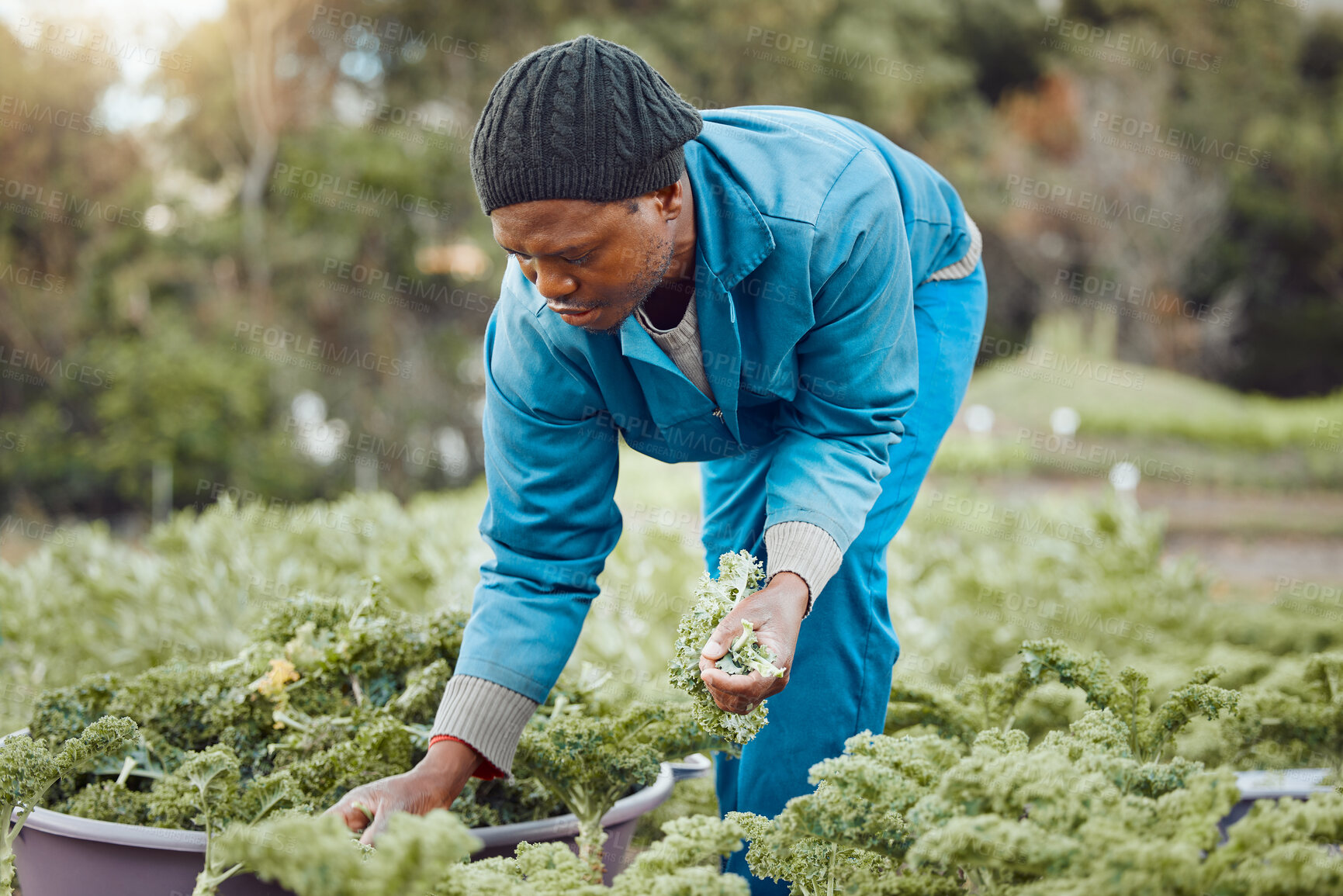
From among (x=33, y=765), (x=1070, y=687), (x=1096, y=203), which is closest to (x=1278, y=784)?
(x=1070, y=687)

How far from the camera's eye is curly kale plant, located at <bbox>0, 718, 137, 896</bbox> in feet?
6.01

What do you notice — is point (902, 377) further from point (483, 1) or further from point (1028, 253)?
point (1028, 253)

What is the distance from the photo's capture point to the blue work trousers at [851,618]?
2.19m

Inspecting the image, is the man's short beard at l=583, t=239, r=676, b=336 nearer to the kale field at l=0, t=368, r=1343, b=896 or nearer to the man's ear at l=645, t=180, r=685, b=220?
the man's ear at l=645, t=180, r=685, b=220

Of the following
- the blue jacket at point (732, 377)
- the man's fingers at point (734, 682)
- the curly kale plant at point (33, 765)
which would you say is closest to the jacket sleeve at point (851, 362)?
the blue jacket at point (732, 377)

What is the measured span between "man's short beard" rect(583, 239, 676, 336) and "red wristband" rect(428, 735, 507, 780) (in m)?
0.78

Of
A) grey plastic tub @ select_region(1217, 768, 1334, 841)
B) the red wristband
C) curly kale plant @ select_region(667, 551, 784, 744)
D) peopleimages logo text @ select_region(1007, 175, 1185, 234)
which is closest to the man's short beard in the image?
curly kale plant @ select_region(667, 551, 784, 744)

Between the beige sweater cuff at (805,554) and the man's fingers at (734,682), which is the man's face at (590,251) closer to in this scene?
the beige sweater cuff at (805,554)

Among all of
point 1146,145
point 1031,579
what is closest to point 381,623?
point 1031,579

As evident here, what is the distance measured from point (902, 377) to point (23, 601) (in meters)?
3.46

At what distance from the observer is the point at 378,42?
41.8ft

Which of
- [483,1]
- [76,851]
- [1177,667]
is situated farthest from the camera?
[483,1]

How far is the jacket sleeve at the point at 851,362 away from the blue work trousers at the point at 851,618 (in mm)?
226

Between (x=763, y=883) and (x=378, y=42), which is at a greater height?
(x=378, y=42)
